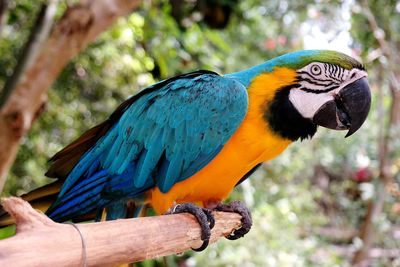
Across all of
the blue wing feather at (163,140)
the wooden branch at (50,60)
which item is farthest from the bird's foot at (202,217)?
the wooden branch at (50,60)

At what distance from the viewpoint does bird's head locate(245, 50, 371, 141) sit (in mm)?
1175

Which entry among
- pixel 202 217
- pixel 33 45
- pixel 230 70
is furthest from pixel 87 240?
pixel 230 70

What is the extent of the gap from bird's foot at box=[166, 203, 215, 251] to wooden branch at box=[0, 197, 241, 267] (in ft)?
0.21

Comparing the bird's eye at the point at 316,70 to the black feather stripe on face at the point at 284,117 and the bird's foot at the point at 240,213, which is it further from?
the bird's foot at the point at 240,213

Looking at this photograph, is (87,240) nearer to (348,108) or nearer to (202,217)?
(202,217)

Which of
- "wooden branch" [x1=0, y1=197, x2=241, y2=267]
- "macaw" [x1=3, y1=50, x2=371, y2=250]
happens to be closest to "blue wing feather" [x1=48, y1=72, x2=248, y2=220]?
"macaw" [x1=3, y1=50, x2=371, y2=250]

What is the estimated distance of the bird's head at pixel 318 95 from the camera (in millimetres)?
1175

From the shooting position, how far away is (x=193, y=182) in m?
1.27

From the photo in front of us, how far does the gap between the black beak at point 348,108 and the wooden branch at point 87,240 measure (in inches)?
15.8

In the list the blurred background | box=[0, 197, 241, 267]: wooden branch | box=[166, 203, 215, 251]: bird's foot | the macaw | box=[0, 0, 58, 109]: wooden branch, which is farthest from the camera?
the blurred background

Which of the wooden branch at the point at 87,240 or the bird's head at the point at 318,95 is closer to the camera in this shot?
the wooden branch at the point at 87,240

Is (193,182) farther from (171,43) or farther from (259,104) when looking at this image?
(171,43)

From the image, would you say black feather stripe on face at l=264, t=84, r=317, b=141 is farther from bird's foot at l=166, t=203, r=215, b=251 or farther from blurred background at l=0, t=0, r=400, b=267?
blurred background at l=0, t=0, r=400, b=267

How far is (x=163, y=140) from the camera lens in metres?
1.28
